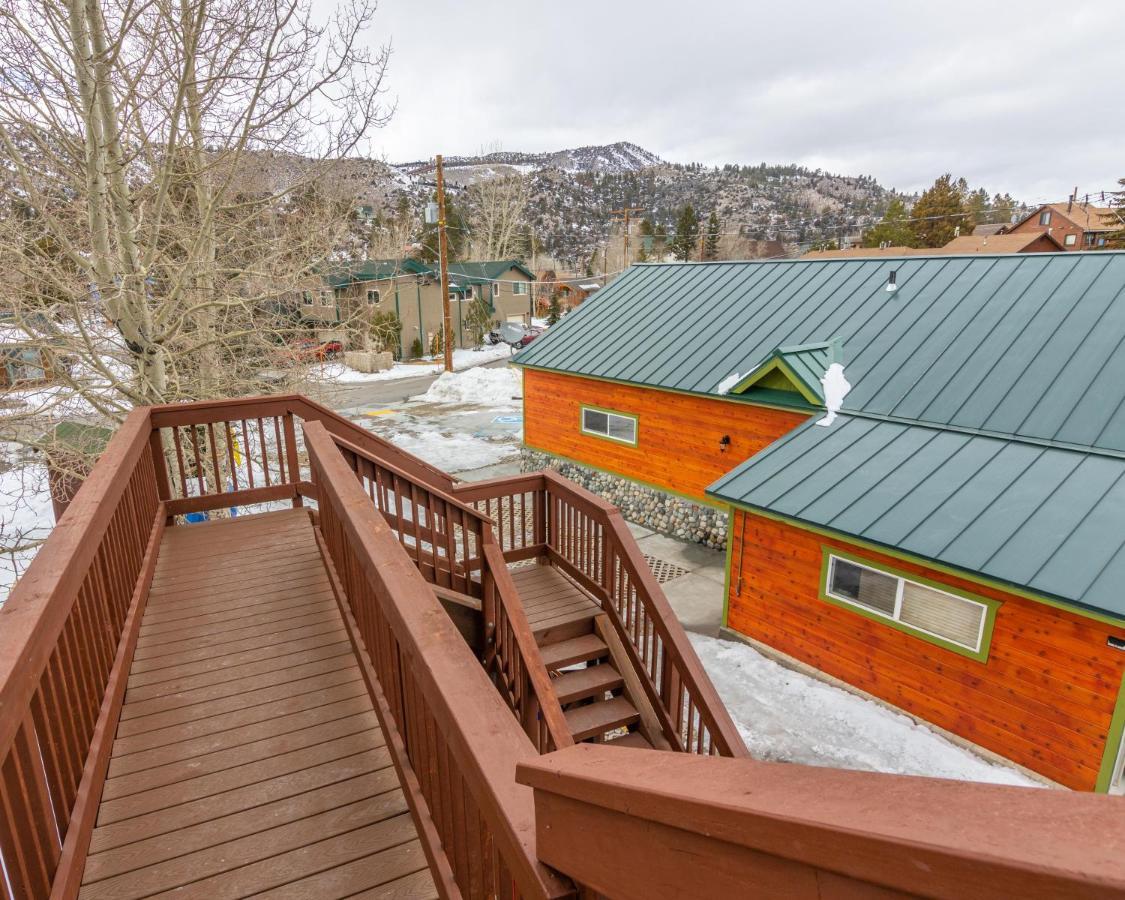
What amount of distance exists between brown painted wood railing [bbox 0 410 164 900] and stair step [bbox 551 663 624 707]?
11.3ft

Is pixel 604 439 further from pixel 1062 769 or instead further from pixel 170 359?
pixel 1062 769

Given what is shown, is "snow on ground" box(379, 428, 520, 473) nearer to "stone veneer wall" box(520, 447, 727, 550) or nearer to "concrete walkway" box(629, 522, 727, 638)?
"stone veneer wall" box(520, 447, 727, 550)

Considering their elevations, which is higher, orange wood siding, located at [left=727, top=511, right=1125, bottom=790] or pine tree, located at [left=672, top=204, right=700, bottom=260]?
pine tree, located at [left=672, top=204, right=700, bottom=260]

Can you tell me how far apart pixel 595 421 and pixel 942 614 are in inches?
340

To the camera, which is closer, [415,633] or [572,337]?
[415,633]

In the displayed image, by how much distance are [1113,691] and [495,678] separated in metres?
6.11

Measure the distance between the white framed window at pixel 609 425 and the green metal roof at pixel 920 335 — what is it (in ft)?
3.08

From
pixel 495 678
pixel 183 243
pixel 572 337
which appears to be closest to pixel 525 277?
pixel 572 337

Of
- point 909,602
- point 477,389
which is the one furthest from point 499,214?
point 909,602

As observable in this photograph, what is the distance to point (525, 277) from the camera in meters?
47.2

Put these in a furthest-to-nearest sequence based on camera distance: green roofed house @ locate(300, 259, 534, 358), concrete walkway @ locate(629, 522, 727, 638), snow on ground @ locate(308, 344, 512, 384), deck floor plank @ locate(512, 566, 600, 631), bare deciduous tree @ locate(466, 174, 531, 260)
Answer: bare deciduous tree @ locate(466, 174, 531, 260) → green roofed house @ locate(300, 259, 534, 358) → snow on ground @ locate(308, 344, 512, 384) → concrete walkway @ locate(629, 522, 727, 638) → deck floor plank @ locate(512, 566, 600, 631)

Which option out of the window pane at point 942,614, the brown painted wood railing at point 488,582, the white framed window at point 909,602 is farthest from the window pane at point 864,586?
the brown painted wood railing at point 488,582

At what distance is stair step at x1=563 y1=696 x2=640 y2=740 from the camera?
221 inches

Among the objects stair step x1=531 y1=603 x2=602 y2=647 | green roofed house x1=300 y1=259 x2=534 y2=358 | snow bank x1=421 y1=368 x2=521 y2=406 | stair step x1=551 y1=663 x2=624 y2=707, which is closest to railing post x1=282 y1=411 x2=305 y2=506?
stair step x1=531 y1=603 x2=602 y2=647
